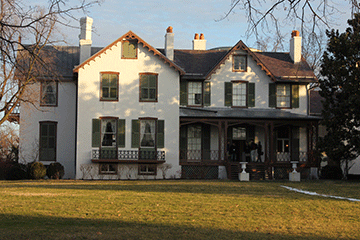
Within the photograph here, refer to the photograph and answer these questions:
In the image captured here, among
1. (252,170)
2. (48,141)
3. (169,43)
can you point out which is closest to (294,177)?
(252,170)

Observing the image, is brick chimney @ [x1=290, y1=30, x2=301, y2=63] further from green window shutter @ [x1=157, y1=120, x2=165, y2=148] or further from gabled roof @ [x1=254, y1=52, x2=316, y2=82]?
green window shutter @ [x1=157, y1=120, x2=165, y2=148]

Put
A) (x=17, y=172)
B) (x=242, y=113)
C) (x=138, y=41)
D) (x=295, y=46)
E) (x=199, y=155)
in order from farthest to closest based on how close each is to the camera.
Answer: (x=295, y=46), (x=199, y=155), (x=242, y=113), (x=138, y=41), (x=17, y=172)

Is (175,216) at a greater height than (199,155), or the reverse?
(199,155)

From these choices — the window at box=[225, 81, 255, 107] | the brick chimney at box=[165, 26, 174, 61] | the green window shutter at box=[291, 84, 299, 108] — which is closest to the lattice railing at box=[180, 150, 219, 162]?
the window at box=[225, 81, 255, 107]

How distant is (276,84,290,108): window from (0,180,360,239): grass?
14925mm

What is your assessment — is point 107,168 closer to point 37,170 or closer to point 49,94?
point 37,170

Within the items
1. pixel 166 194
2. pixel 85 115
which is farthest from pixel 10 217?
pixel 85 115

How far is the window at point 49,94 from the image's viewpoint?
2931 centimetres

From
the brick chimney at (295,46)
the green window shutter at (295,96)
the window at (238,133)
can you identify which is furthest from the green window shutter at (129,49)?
the brick chimney at (295,46)

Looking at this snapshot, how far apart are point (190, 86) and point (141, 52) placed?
13.0 ft

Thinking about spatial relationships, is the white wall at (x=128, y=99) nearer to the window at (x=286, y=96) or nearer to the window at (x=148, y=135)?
the window at (x=148, y=135)

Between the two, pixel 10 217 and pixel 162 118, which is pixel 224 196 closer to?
pixel 10 217

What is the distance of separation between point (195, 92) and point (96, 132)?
6930 millimetres

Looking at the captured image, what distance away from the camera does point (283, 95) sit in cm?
3047
